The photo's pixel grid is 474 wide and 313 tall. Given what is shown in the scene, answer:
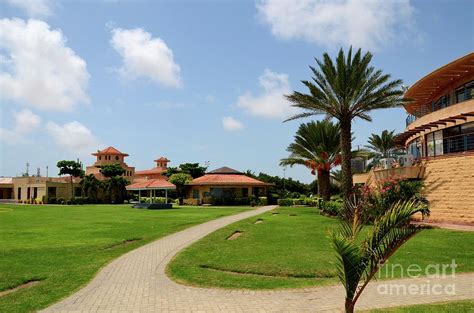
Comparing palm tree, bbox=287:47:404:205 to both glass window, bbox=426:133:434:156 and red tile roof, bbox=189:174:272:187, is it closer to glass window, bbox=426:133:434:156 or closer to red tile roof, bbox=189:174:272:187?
glass window, bbox=426:133:434:156

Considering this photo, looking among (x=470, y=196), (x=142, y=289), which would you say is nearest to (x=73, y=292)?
(x=142, y=289)

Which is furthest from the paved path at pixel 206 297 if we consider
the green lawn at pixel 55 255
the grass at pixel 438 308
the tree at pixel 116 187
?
the tree at pixel 116 187

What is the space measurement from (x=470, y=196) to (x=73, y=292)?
63.4 feet

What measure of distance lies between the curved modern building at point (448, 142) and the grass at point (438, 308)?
1512 cm

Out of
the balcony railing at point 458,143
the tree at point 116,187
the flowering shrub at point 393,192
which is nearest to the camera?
the flowering shrub at point 393,192

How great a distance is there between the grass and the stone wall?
15085 mm

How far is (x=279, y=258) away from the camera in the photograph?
12398 millimetres

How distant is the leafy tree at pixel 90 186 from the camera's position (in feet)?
211

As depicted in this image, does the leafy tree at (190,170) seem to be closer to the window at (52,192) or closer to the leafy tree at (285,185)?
the leafy tree at (285,185)

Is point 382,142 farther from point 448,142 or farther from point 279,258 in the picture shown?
point 279,258

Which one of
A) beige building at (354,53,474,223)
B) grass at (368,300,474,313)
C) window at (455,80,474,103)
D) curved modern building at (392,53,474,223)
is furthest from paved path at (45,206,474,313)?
window at (455,80,474,103)

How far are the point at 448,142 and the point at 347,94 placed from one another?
286 inches

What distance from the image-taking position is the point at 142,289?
921 cm

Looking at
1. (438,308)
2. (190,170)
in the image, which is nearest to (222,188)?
(190,170)
